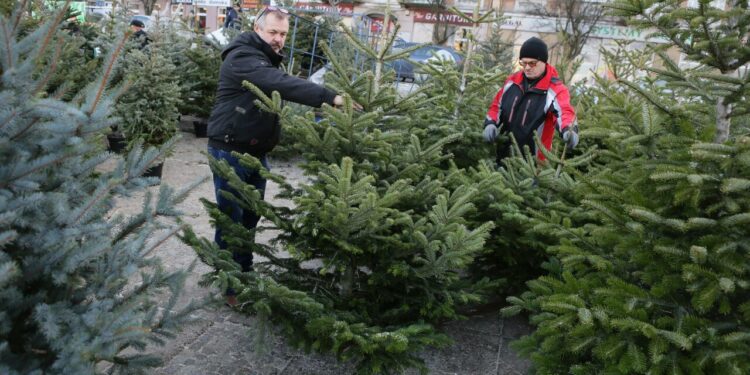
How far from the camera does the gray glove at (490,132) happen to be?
5.14 meters

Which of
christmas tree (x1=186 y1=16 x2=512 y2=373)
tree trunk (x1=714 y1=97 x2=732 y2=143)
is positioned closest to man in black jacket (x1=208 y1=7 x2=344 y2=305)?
christmas tree (x1=186 y1=16 x2=512 y2=373)

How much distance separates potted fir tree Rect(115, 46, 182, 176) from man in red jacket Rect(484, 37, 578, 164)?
4.32 meters

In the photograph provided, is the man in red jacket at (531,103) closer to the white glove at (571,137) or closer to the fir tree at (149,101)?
the white glove at (571,137)

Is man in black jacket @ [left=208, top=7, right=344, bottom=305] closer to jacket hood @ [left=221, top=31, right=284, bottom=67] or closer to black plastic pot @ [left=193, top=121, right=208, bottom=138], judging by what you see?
jacket hood @ [left=221, top=31, right=284, bottom=67]

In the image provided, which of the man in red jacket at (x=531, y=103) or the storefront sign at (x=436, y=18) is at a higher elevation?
the storefront sign at (x=436, y=18)

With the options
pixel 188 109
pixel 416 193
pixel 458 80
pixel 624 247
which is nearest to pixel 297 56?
pixel 188 109

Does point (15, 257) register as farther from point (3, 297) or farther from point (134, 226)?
point (134, 226)

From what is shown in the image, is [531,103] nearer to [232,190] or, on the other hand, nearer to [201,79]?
[232,190]

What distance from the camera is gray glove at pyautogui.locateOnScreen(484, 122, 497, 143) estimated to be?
5.14 meters

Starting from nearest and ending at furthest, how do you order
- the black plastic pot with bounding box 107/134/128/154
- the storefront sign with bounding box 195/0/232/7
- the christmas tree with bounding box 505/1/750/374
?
the christmas tree with bounding box 505/1/750/374, the black plastic pot with bounding box 107/134/128/154, the storefront sign with bounding box 195/0/232/7

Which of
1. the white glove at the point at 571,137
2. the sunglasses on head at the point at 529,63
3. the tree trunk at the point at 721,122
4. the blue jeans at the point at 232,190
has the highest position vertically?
the sunglasses on head at the point at 529,63

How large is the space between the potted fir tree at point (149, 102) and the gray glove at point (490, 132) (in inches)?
167

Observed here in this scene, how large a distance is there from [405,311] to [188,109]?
7954 mm

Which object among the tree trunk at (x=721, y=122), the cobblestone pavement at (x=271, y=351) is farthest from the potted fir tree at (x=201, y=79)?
the tree trunk at (x=721, y=122)
